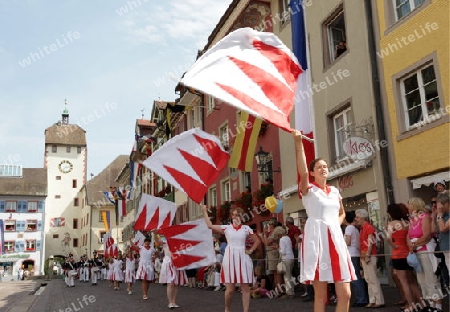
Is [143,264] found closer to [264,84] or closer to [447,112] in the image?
[447,112]

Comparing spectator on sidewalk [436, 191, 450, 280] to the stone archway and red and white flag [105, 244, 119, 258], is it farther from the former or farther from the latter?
the stone archway

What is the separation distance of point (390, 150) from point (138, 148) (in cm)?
3762

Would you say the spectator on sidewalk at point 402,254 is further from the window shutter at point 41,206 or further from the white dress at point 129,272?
the window shutter at point 41,206

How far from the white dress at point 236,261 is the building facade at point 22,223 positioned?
64394mm

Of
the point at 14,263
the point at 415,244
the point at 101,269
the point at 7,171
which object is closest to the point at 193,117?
the point at 101,269

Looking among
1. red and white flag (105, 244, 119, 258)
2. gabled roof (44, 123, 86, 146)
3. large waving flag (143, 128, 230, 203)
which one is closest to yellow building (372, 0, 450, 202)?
large waving flag (143, 128, 230, 203)

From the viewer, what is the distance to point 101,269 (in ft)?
131

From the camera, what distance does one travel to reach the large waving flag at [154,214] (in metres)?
13.4

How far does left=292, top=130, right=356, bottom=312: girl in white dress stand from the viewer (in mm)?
4754

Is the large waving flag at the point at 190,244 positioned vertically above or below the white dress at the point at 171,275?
above

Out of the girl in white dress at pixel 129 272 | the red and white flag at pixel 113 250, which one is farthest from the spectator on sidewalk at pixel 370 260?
the red and white flag at pixel 113 250

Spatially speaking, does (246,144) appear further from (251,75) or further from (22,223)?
(22,223)

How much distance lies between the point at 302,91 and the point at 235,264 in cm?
359

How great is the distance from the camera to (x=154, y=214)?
1356 cm
